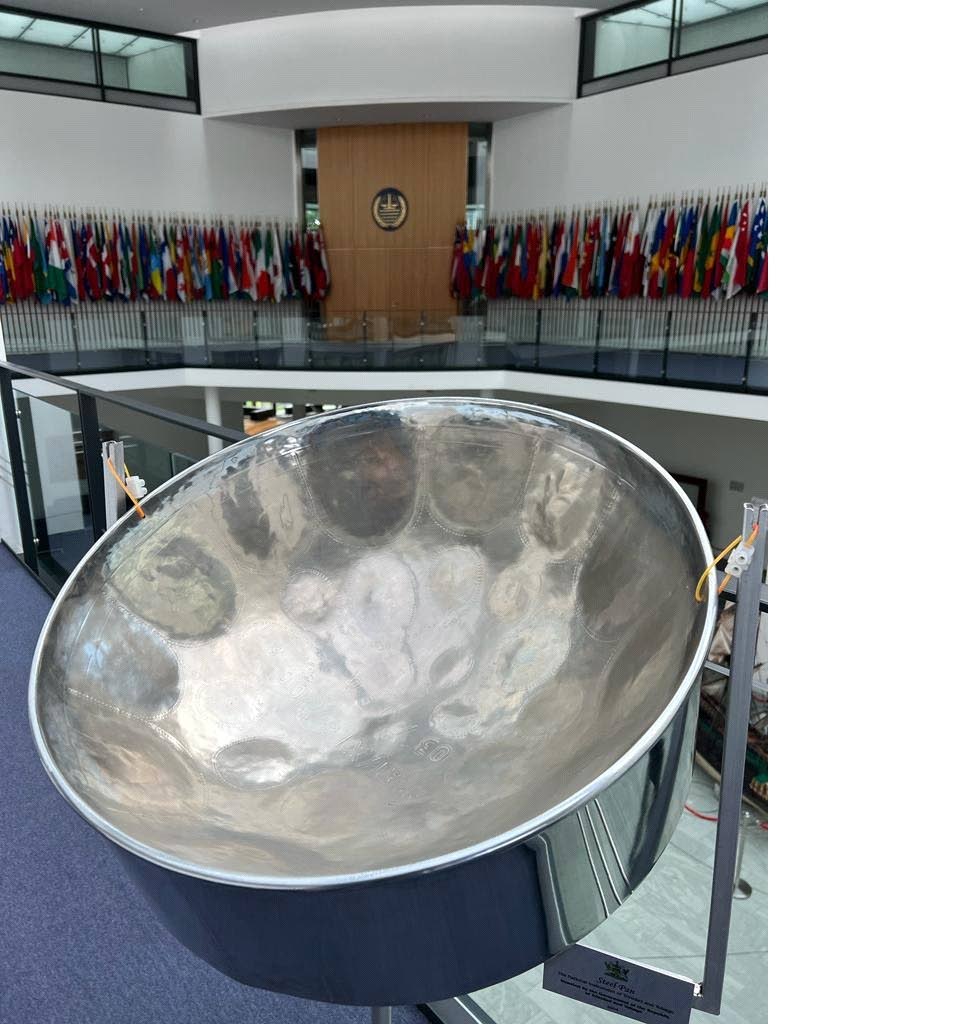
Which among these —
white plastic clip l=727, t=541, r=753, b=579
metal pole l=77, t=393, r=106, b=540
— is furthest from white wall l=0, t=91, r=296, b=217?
white plastic clip l=727, t=541, r=753, b=579

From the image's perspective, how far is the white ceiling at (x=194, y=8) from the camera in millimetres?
6699

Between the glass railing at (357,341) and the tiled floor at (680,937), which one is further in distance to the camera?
the glass railing at (357,341)

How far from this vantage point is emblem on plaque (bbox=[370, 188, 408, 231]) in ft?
27.5

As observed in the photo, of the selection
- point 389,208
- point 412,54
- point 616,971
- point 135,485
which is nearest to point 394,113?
point 412,54

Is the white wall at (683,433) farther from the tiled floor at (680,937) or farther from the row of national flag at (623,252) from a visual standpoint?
the tiled floor at (680,937)

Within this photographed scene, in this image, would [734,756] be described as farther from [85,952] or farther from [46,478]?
[46,478]

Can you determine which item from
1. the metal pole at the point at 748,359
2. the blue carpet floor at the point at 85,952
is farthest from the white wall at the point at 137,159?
the blue carpet floor at the point at 85,952

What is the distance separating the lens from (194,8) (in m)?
6.79

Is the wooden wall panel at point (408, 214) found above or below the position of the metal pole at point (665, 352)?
above

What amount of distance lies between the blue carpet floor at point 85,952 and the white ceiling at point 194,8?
287 inches

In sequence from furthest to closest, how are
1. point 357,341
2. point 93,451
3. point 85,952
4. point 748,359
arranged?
point 357,341 < point 748,359 < point 93,451 < point 85,952

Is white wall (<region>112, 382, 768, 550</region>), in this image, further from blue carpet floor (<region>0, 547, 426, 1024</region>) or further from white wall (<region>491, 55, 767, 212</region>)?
blue carpet floor (<region>0, 547, 426, 1024</region>)

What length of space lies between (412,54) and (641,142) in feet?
7.30
